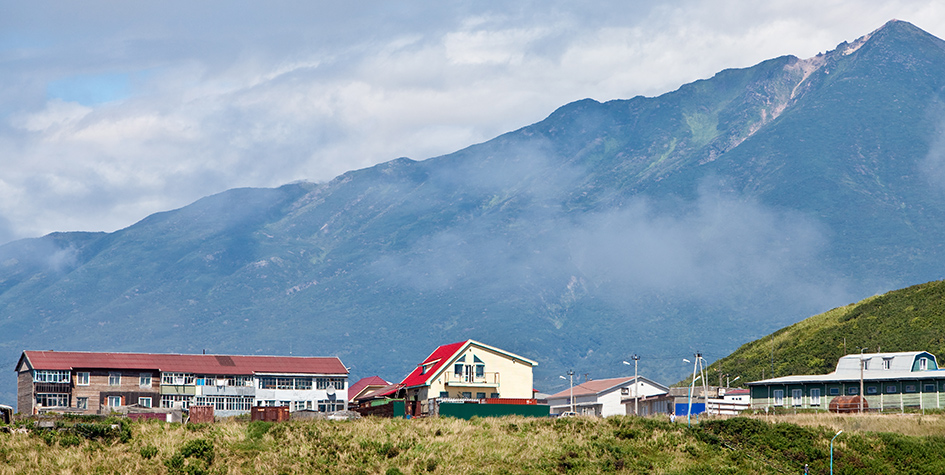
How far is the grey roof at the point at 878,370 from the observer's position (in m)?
106

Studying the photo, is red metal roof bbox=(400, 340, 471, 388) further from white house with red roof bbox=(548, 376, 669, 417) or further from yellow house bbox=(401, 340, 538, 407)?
white house with red roof bbox=(548, 376, 669, 417)

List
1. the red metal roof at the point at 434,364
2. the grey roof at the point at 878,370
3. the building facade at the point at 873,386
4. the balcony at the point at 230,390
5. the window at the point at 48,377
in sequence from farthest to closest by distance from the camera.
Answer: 1. the balcony at the point at 230,390
2. the window at the point at 48,377
3. the red metal roof at the point at 434,364
4. the grey roof at the point at 878,370
5. the building facade at the point at 873,386

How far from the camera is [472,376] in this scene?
115000 mm

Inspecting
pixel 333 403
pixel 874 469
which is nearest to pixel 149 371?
pixel 333 403

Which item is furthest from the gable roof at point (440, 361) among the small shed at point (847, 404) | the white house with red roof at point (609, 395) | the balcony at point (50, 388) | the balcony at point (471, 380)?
the balcony at point (50, 388)

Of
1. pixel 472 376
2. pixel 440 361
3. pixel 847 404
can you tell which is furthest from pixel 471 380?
pixel 847 404

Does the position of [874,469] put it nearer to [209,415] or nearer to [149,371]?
[209,415]

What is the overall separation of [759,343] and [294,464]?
13125 centimetres

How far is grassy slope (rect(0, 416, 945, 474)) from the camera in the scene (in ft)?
214

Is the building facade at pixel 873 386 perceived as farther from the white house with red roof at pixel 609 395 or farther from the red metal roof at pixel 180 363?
the red metal roof at pixel 180 363

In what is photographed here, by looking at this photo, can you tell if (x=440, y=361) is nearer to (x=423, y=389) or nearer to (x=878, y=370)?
(x=423, y=389)

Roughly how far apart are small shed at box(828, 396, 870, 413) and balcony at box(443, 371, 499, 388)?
34.2 metres

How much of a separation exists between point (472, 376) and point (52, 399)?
51.0m

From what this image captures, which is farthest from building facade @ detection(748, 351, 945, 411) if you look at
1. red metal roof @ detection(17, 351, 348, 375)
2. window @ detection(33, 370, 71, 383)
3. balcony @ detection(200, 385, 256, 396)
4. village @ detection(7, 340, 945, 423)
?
window @ detection(33, 370, 71, 383)
